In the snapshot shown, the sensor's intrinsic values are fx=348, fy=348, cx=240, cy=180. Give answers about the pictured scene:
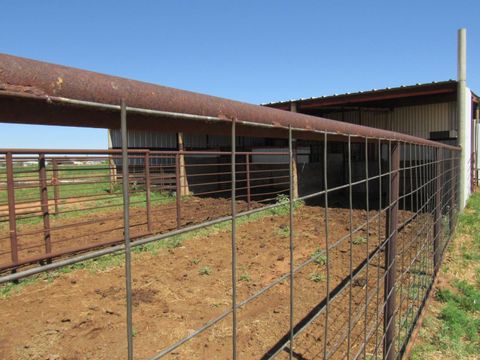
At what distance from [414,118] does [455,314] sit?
8253 millimetres

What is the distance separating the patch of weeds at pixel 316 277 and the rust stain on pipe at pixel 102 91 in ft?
10.8

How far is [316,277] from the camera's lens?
12.9ft

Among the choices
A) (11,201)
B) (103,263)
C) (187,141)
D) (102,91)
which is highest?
(187,141)

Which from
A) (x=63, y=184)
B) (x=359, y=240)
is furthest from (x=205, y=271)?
(x=63, y=184)

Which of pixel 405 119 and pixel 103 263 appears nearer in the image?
pixel 103 263

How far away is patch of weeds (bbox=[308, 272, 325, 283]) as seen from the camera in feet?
12.7

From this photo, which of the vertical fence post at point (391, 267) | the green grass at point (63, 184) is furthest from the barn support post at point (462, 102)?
the green grass at point (63, 184)

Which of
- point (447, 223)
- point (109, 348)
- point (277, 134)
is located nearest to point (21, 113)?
point (277, 134)

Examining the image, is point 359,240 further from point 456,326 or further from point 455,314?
point 456,326

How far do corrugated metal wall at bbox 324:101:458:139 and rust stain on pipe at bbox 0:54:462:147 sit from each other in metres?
9.72

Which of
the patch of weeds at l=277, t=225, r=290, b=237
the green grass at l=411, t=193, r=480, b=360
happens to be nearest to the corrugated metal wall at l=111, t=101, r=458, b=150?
the patch of weeds at l=277, t=225, r=290, b=237

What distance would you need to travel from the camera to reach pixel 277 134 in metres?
1.14

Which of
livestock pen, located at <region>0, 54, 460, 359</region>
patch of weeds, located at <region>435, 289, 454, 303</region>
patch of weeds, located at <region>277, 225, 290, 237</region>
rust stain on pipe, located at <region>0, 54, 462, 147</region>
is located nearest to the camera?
Result: rust stain on pipe, located at <region>0, 54, 462, 147</region>

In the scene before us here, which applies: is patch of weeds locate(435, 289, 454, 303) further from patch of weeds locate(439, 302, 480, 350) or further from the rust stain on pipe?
the rust stain on pipe
